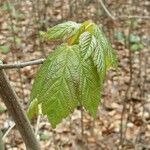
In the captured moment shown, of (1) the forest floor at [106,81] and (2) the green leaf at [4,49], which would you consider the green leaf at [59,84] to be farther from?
(2) the green leaf at [4,49]

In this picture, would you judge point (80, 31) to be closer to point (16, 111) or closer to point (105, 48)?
point (105, 48)

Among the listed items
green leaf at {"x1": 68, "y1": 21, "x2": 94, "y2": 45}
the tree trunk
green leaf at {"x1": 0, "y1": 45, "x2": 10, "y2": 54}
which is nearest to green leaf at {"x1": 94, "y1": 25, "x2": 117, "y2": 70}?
green leaf at {"x1": 68, "y1": 21, "x2": 94, "y2": 45}

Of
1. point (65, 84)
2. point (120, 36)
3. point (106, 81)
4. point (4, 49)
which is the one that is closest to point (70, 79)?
point (65, 84)

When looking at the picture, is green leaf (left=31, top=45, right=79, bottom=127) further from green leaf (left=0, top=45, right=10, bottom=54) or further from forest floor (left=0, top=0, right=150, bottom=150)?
green leaf (left=0, top=45, right=10, bottom=54)

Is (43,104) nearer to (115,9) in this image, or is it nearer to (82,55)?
(82,55)

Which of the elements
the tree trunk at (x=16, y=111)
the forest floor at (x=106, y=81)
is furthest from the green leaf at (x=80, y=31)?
the forest floor at (x=106, y=81)

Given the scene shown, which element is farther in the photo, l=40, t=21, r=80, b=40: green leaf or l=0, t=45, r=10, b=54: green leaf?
l=0, t=45, r=10, b=54: green leaf

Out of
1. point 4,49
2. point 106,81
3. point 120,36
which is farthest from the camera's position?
point 120,36
